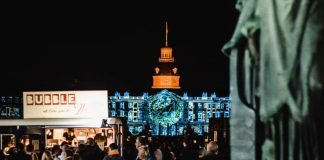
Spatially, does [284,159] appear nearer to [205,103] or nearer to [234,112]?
[234,112]

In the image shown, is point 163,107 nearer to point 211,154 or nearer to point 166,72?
point 166,72

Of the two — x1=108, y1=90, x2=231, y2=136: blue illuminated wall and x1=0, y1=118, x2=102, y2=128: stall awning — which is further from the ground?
x1=108, y1=90, x2=231, y2=136: blue illuminated wall

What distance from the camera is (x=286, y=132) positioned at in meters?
4.60

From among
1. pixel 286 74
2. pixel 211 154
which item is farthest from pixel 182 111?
pixel 286 74

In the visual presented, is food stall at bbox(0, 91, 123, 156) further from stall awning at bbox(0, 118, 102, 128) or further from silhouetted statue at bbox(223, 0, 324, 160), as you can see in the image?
silhouetted statue at bbox(223, 0, 324, 160)

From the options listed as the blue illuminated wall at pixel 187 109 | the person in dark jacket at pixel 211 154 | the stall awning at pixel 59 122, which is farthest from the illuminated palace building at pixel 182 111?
the person in dark jacket at pixel 211 154

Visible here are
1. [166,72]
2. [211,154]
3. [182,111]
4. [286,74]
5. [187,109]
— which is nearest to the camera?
[286,74]

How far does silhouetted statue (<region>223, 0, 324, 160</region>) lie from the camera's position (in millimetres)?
4426

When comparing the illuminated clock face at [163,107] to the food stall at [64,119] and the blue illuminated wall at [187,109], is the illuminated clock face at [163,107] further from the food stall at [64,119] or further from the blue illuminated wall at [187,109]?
the food stall at [64,119]

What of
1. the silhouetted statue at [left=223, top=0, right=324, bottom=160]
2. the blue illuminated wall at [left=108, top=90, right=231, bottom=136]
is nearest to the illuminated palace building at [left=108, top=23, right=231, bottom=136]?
the blue illuminated wall at [left=108, top=90, right=231, bottom=136]

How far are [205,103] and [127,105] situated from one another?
18.0 meters

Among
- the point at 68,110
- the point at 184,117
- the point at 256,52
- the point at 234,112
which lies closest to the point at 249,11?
the point at 256,52

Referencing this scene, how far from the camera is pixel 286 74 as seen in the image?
4.45 m

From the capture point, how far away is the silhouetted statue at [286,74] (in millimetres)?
4426
